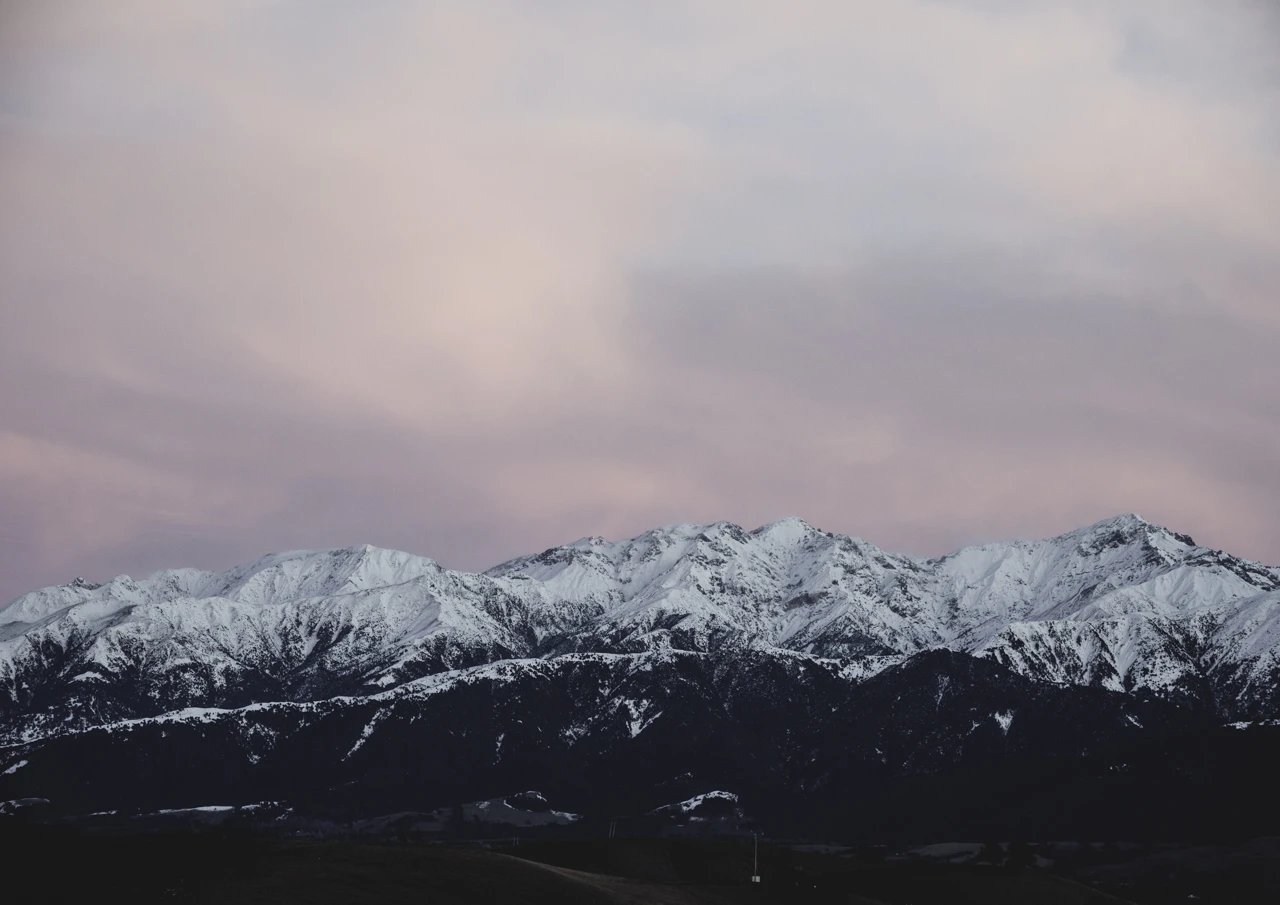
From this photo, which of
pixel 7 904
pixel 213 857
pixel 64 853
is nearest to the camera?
pixel 7 904

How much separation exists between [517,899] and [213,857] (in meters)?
37.8

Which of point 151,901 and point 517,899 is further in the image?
point 517,899

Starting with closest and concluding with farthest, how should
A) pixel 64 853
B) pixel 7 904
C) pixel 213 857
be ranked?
pixel 7 904
pixel 64 853
pixel 213 857

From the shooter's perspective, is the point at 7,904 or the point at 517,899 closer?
the point at 7,904

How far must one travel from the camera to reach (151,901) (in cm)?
15400

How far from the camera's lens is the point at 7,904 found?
148000 mm

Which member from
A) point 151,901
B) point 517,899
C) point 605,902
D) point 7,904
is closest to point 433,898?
point 517,899

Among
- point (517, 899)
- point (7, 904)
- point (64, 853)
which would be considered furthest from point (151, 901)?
point (517, 899)

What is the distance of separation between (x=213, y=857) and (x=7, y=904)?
4506 centimetres

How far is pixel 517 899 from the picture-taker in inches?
7589

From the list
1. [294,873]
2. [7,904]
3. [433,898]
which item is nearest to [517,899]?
[433,898]

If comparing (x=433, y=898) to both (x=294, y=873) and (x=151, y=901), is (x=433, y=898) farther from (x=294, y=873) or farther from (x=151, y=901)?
(x=151, y=901)

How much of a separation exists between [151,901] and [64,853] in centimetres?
3090

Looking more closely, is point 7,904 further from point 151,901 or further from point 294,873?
point 294,873
